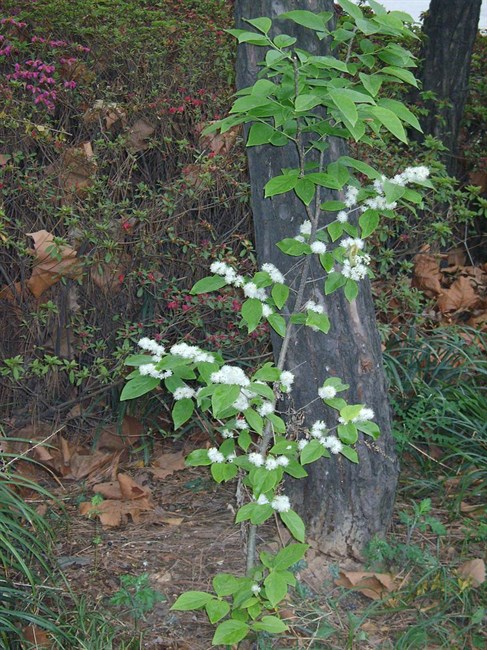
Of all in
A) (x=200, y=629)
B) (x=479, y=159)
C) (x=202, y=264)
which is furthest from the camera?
(x=479, y=159)

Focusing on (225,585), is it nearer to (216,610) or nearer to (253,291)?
(216,610)

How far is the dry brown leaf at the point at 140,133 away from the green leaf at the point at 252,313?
5.83 feet

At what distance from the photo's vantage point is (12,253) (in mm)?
3988

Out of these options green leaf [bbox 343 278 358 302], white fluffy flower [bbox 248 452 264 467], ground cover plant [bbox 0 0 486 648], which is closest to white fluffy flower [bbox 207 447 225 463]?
white fluffy flower [bbox 248 452 264 467]

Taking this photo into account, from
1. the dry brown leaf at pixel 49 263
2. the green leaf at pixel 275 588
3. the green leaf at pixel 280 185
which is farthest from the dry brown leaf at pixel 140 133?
the green leaf at pixel 275 588

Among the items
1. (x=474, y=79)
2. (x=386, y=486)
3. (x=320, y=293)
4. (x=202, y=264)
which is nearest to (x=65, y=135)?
(x=202, y=264)

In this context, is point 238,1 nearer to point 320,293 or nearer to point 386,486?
point 320,293

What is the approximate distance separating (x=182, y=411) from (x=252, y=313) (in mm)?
342

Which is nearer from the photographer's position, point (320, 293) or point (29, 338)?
point (320, 293)

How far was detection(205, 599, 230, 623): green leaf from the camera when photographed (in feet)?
7.72

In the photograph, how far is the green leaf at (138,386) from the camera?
2.35 meters

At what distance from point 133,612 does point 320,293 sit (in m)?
1.22

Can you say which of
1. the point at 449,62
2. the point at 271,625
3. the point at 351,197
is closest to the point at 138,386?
the point at 271,625

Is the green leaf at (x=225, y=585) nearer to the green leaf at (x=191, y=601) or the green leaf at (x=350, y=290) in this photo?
the green leaf at (x=191, y=601)
